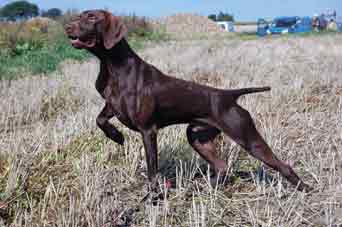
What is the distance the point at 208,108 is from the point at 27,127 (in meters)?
2.70

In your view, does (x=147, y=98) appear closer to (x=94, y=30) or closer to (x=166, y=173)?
(x=94, y=30)

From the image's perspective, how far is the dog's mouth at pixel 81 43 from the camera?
9.68 feet

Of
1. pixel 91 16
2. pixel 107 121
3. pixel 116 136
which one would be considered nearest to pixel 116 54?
pixel 91 16

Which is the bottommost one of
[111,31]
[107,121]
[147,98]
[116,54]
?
[107,121]

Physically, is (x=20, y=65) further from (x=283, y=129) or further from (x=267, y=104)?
(x=283, y=129)

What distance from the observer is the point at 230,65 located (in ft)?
32.4

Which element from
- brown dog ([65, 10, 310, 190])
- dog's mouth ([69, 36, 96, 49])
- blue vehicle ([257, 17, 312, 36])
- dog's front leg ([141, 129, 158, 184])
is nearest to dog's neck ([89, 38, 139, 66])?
brown dog ([65, 10, 310, 190])

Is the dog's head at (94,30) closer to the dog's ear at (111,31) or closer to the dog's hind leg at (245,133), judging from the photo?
the dog's ear at (111,31)

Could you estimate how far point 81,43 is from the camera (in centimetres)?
297

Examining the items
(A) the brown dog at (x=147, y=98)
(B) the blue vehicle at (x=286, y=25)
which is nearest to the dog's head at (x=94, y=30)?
(A) the brown dog at (x=147, y=98)

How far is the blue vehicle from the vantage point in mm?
42150

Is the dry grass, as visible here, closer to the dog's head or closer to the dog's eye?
the dog's head

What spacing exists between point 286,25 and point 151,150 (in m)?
44.0

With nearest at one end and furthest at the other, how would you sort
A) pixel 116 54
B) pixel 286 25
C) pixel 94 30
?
pixel 94 30, pixel 116 54, pixel 286 25
